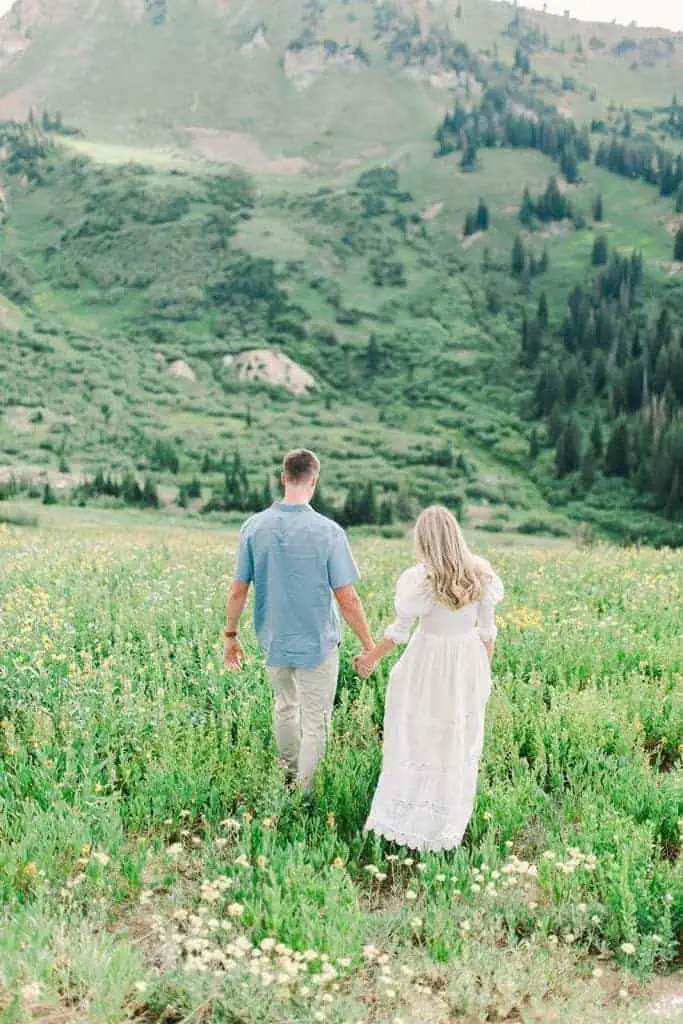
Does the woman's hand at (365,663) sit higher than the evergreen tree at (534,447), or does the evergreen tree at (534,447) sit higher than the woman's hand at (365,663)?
the woman's hand at (365,663)

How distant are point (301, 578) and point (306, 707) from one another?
1070 mm

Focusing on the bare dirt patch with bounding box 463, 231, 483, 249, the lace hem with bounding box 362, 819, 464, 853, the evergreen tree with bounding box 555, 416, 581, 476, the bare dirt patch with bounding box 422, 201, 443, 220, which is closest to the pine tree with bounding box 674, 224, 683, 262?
the bare dirt patch with bounding box 463, 231, 483, 249

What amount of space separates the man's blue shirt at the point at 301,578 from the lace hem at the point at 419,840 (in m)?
1.34

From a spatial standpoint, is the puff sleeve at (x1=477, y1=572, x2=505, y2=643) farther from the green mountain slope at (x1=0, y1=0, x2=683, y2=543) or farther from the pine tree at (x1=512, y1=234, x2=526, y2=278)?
the pine tree at (x1=512, y1=234, x2=526, y2=278)

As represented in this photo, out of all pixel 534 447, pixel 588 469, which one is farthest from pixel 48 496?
pixel 534 447

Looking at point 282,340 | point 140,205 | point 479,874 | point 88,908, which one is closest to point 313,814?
point 479,874

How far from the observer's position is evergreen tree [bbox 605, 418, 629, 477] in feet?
359

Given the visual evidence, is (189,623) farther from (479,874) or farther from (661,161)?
(661,161)

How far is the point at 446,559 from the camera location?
6109mm

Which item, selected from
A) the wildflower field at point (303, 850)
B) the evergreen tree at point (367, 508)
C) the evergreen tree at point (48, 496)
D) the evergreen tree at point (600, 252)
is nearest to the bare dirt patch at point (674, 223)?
the evergreen tree at point (600, 252)

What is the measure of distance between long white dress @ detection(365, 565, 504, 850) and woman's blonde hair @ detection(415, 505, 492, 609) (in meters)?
0.14

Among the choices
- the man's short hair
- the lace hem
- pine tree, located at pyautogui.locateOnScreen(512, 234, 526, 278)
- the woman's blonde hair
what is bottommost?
the lace hem

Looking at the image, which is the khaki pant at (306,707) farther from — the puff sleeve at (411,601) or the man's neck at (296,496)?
the man's neck at (296,496)

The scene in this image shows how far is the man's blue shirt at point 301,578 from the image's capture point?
261 inches
